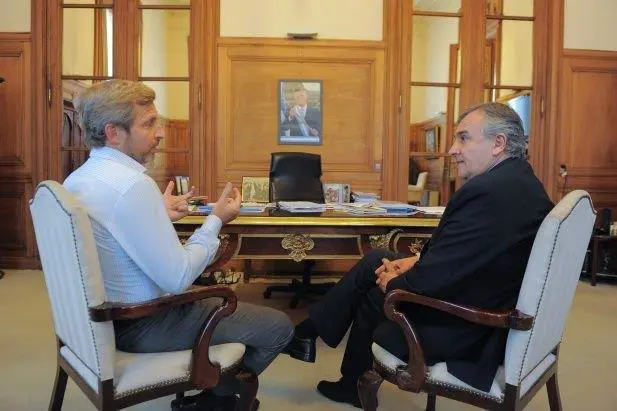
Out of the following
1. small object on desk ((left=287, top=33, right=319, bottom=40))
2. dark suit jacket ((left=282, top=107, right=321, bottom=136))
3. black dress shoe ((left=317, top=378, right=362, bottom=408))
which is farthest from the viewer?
dark suit jacket ((left=282, top=107, right=321, bottom=136))

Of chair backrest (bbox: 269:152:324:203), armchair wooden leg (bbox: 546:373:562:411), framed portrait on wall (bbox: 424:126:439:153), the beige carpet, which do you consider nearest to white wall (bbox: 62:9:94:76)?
chair backrest (bbox: 269:152:324:203)

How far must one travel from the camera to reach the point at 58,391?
1779 millimetres

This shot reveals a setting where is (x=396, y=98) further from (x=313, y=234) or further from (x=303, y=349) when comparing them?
(x=303, y=349)

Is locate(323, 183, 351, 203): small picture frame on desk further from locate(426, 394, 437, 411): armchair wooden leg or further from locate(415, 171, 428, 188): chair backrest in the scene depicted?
locate(426, 394, 437, 411): armchair wooden leg

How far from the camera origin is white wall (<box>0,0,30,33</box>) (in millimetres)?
5242

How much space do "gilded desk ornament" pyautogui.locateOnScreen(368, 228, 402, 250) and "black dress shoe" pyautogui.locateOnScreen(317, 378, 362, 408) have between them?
0.72 m

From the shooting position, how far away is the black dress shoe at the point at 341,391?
2236 millimetres

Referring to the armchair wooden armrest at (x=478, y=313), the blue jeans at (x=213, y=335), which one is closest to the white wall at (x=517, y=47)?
the armchair wooden armrest at (x=478, y=313)

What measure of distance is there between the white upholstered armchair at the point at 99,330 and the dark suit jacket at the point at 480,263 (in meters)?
0.60

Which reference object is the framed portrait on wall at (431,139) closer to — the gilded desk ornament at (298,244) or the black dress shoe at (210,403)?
the gilded desk ornament at (298,244)

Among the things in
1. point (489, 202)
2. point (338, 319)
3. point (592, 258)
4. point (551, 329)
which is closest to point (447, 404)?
point (338, 319)

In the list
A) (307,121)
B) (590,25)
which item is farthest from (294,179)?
(590,25)

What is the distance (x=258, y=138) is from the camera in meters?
5.38

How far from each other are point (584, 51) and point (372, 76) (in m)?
2.17
